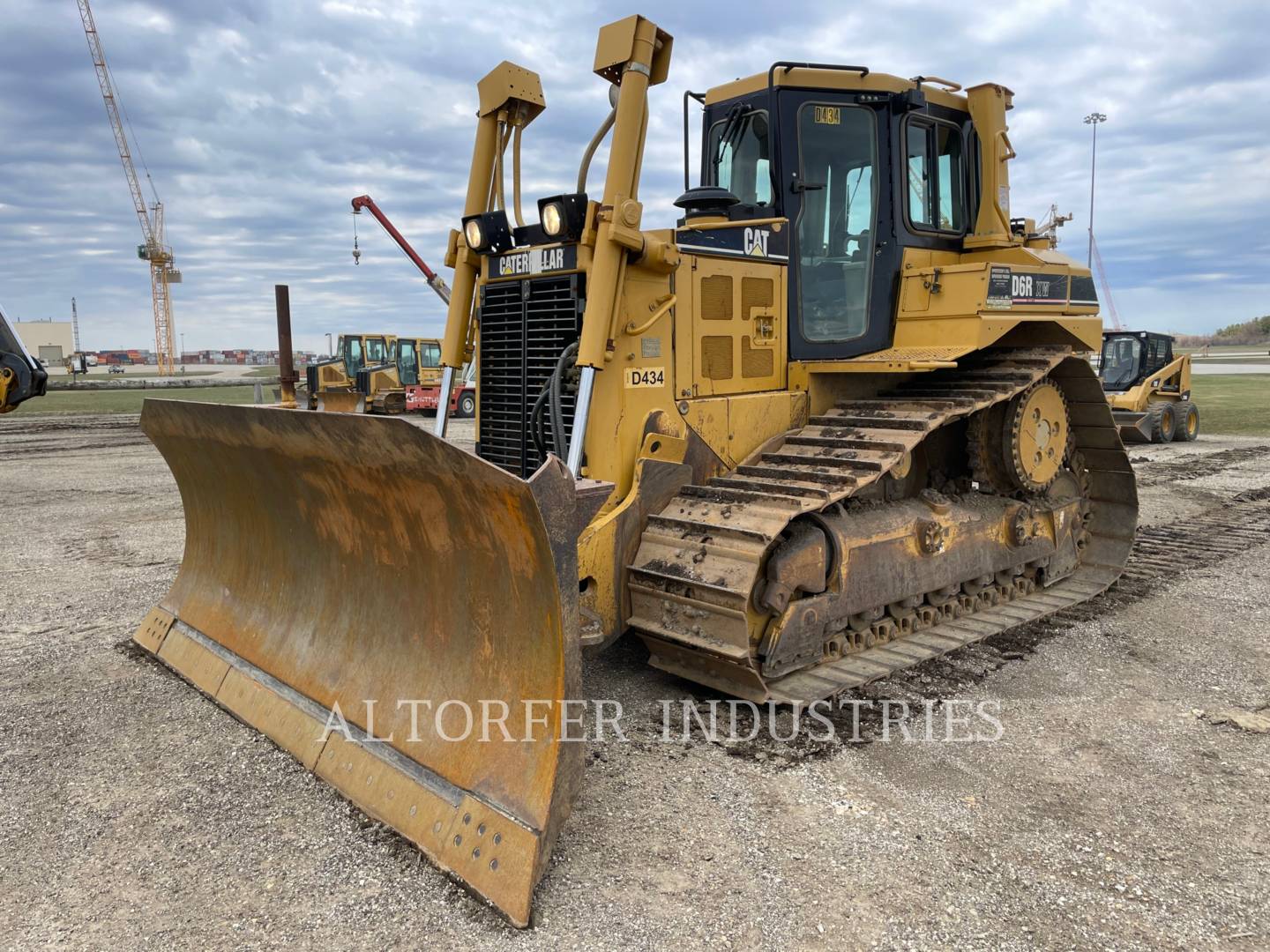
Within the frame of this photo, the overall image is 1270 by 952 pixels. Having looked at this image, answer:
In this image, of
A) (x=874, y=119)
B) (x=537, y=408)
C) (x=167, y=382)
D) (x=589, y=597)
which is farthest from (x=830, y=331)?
(x=167, y=382)

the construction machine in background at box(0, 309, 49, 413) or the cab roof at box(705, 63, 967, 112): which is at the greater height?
the cab roof at box(705, 63, 967, 112)

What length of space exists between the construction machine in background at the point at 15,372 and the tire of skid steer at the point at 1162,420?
17580 mm

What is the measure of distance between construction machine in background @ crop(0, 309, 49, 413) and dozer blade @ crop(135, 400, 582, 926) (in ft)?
13.7

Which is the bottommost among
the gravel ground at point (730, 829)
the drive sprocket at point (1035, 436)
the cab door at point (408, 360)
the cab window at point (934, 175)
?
the gravel ground at point (730, 829)

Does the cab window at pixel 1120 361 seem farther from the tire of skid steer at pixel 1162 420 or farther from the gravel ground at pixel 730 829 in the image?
the gravel ground at pixel 730 829

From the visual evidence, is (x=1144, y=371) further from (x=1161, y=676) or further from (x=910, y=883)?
(x=910, y=883)

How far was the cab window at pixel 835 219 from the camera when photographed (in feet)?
18.2

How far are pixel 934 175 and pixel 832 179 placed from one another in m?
0.95

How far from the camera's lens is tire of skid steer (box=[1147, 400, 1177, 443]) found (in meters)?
17.3

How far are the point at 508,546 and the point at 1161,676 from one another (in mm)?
3960

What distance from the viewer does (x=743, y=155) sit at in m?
5.77

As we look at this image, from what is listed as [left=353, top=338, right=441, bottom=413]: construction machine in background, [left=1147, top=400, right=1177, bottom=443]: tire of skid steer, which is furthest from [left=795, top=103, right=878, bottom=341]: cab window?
[left=353, top=338, right=441, bottom=413]: construction machine in background

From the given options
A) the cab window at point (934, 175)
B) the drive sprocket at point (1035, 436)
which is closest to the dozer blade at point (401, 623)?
the drive sprocket at point (1035, 436)

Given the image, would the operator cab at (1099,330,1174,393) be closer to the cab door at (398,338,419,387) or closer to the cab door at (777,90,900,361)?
the cab door at (777,90,900,361)
